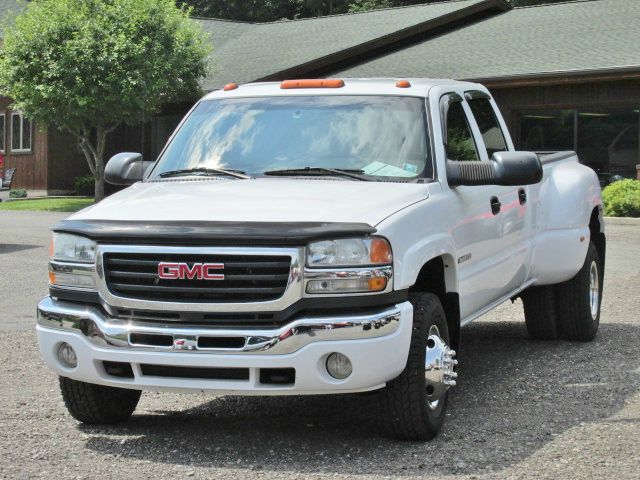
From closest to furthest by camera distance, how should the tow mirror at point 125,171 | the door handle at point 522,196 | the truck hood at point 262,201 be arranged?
the truck hood at point 262,201 < the tow mirror at point 125,171 < the door handle at point 522,196

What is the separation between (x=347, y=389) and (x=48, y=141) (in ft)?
110

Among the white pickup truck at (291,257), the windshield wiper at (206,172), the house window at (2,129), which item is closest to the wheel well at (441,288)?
the white pickup truck at (291,257)

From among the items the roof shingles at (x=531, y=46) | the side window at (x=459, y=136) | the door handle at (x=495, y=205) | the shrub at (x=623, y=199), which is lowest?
the shrub at (x=623, y=199)

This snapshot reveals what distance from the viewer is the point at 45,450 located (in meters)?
5.83

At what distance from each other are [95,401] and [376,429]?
5.09ft

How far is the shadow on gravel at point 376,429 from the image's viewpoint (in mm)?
5625

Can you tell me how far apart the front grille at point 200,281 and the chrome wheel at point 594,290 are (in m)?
4.54

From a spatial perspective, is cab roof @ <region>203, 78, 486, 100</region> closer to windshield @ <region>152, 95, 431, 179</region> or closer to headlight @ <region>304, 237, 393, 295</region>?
windshield @ <region>152, 95, 431, 179</region>

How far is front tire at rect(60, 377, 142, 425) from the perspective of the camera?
6.18 metres

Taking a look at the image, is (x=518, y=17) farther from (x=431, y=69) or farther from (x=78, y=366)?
(x=78, y=366)

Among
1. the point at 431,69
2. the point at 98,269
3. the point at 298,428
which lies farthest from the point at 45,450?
the point at 431,69

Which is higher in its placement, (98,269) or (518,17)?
(518,17)

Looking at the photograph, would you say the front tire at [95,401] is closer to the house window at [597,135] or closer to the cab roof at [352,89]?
the cab roof at [352,89]

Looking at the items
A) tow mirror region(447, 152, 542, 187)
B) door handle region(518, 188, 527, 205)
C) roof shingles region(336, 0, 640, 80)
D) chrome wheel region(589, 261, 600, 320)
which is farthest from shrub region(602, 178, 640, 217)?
tow mirror region(447, 152, 542, 187)
